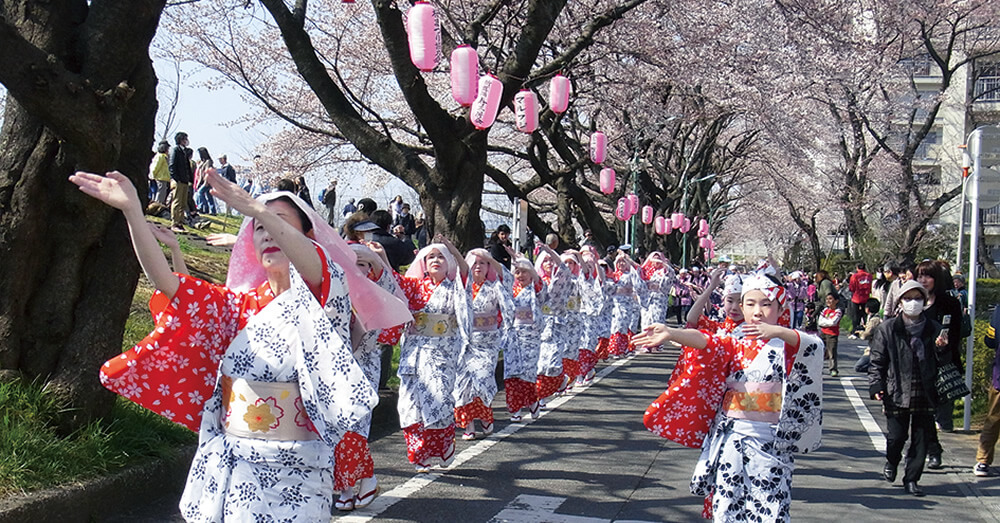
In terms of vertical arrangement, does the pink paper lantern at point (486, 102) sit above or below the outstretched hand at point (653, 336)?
above

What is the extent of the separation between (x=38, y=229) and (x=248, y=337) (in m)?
2.83

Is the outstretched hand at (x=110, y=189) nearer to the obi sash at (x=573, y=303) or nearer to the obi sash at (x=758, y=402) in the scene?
the obi sash at (x=758, y=402)

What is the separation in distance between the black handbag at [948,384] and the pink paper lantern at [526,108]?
701 cm

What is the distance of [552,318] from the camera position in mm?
11242

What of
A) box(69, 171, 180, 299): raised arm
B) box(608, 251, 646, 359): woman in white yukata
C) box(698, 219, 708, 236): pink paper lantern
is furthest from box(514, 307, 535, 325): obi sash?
box(698, 219, 708, 236): pink paper lantern

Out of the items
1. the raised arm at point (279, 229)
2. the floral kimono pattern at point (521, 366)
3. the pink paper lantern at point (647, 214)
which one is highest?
the pink paper lantern at point (647, 214)

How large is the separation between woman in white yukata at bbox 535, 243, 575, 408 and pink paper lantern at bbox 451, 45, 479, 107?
2090 mm

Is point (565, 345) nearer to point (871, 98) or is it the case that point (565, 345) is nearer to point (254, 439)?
point (254, 439)

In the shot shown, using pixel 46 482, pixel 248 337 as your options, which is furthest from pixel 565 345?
pixel 248 337

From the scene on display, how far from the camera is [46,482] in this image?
16.5 feet

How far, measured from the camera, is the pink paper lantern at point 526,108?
13.1 metres

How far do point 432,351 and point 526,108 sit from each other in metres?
6.55

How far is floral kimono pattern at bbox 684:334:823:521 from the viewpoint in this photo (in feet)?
16.3

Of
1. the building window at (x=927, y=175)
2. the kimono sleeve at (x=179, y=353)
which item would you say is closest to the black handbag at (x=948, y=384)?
the kimono sleeve at (x=179, y=353)
